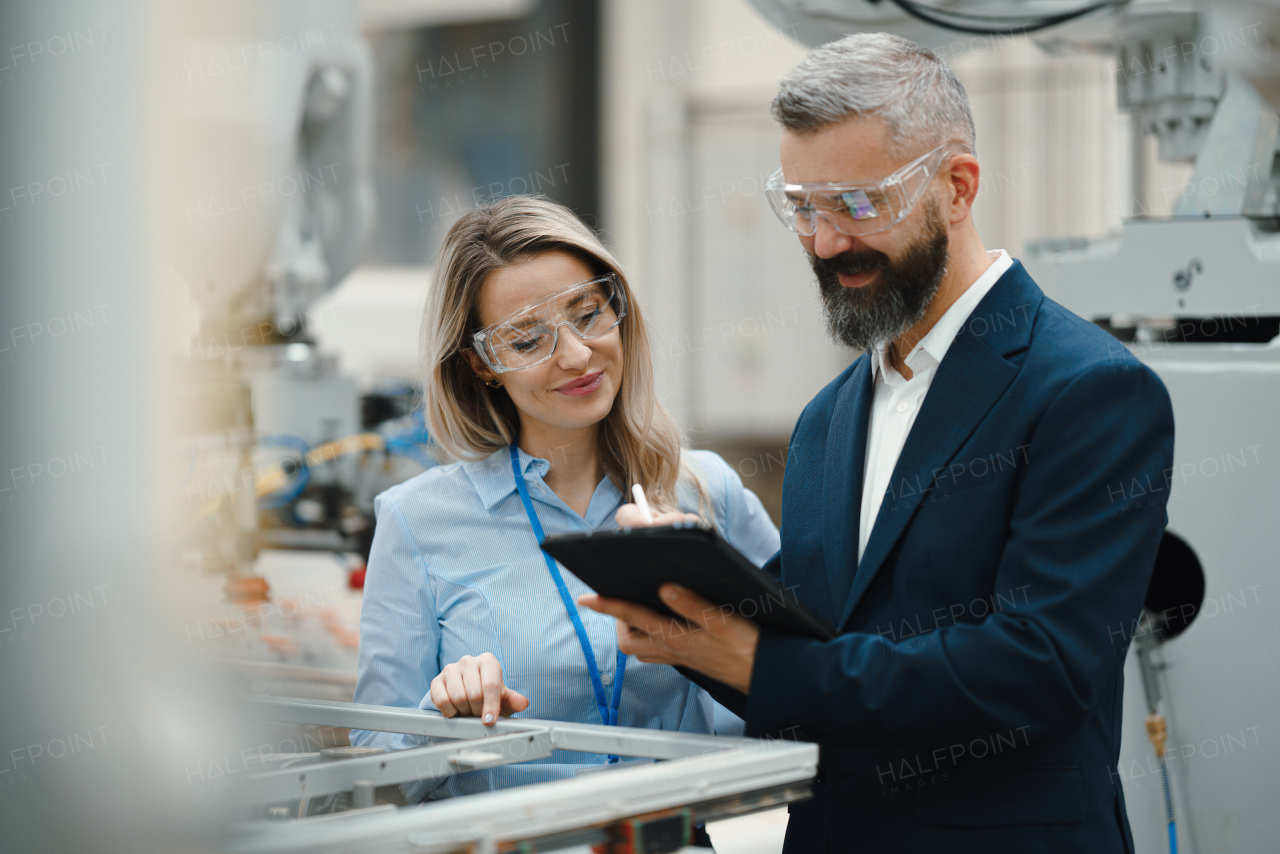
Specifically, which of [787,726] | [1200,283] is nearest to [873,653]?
[787,726]

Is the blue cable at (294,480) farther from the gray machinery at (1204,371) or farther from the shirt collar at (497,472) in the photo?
the gray machinery at (1204,371)

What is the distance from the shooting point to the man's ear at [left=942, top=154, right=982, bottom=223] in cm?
123

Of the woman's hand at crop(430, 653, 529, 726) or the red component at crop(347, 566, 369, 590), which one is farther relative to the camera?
the red component at crop(347, 566, 369, 590)

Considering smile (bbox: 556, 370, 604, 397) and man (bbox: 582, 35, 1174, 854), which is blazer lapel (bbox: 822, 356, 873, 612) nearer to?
man (bbox: 582, 35, 1174, 854)

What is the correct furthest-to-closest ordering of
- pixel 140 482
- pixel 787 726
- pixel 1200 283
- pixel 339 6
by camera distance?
pixel 339 6 < pixel 1200 283 < pixel 787 726 < pixel 140 482

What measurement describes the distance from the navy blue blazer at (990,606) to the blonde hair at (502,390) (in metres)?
0.35

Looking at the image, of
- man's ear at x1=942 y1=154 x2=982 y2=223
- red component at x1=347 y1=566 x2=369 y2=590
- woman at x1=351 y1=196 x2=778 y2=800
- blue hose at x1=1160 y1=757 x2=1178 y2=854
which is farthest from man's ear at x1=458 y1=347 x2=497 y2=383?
red component at x1=347 y1=566 x2=369 y2=590

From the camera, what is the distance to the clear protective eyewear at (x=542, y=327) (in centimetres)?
153

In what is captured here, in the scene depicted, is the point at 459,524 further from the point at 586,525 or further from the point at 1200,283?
the point at 1200,283

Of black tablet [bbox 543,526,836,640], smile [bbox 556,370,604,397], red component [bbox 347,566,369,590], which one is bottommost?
red component [bbox 347,566,369,590]

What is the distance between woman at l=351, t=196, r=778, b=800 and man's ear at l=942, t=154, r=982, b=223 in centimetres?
50

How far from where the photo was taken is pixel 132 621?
0.35 metres

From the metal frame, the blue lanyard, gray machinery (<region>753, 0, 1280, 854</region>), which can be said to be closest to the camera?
the metal frame

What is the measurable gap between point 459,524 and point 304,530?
Result: 2.13 metres
